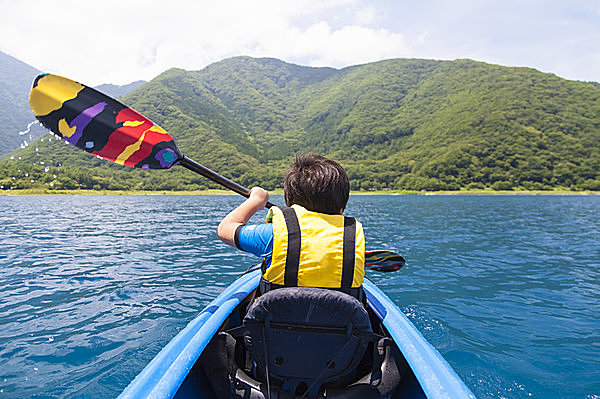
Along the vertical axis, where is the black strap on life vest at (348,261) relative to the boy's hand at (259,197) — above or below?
below

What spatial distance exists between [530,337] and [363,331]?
4.34m

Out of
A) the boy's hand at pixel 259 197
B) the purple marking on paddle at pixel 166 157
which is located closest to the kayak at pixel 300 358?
the boy's hand at pixel 259 197

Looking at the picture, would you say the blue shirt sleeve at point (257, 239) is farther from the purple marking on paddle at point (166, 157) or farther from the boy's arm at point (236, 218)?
the purple marking on paddle at point (166, 157)

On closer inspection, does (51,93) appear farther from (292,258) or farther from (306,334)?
(306,334)

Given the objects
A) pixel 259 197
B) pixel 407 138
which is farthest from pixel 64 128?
pixel 407 138

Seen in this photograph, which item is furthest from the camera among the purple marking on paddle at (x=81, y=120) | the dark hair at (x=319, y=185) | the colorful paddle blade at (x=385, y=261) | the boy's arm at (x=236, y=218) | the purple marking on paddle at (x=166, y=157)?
the purple marking on paddle at (x=166, y=157)

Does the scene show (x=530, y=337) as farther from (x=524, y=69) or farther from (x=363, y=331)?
(x=524, y=69)

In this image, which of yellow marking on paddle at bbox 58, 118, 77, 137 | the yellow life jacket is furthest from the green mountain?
the yellow life jacket

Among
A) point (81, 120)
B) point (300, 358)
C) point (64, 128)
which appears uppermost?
point (81, 120)

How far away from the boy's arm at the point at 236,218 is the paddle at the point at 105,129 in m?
0.85

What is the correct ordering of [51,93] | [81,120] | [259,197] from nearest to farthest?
[259,197], [51,93], [81,120]

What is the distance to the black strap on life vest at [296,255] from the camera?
1.79 metres

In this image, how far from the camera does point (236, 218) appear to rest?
2242mm

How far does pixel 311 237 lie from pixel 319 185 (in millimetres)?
326
